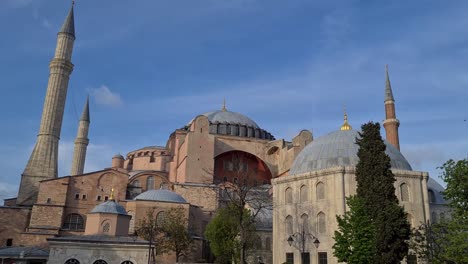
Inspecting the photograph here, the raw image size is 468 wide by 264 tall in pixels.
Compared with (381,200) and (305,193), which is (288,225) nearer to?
(305,193)

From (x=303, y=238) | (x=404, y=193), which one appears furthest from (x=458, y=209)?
(x=303, y=238)

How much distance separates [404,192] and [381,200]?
608 cm

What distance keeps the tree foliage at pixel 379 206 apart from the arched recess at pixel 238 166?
19.6m

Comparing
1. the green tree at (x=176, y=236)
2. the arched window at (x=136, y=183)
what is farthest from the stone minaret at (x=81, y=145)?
the green tree at (x=176, y=236)

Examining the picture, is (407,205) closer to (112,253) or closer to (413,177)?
(413,177)

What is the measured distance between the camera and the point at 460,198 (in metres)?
15.6

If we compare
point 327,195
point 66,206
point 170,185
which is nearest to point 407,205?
point 327,195

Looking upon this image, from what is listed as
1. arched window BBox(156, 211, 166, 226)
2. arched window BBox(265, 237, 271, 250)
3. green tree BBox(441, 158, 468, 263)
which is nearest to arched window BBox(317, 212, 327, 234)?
green tree BBox(441, 158, 468, 263)

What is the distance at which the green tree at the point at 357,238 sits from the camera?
17188 millimetres

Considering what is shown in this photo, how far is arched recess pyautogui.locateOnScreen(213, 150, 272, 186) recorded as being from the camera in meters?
38.0

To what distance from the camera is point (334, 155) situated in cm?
2378

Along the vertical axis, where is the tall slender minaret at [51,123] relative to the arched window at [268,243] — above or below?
above

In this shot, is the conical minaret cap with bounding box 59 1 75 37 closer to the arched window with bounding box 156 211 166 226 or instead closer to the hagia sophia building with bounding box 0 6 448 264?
the hagia sophia building with bounding box 0 6 448 264

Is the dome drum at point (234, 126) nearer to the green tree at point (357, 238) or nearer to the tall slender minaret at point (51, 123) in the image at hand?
the tall slender minaret at point (51, 123)
